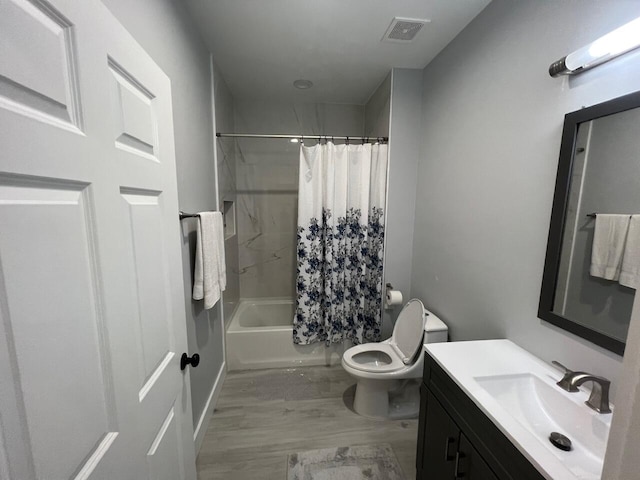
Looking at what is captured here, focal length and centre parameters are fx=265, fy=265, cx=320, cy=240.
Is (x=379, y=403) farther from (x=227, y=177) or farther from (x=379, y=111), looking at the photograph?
(x=379, y=111)

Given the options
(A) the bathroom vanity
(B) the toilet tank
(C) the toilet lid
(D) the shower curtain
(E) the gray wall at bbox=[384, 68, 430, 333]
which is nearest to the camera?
(A) the bathroom vanity

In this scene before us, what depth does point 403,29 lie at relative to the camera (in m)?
1.57

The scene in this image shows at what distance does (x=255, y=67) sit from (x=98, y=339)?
2.17 metres

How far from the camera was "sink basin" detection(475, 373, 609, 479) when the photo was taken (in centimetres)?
84

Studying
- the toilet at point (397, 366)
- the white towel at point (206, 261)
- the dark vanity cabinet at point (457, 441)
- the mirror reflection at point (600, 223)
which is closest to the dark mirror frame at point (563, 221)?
the mirror reflection at point (600, 223)

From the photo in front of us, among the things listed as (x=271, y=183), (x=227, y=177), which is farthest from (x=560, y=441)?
(x=271, y=183)

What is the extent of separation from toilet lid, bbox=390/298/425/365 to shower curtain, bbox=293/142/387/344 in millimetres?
295

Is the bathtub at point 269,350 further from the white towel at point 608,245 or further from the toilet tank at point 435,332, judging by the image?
the white towel at point 608,245

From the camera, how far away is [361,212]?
2258 mm

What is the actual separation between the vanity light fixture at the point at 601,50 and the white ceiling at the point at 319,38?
0.72 meters

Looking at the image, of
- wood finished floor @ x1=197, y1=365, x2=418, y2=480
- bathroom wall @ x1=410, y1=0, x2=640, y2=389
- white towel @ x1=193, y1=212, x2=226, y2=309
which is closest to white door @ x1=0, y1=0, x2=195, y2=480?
white towel @ x1=193, y1=212, x2=226, y2=309

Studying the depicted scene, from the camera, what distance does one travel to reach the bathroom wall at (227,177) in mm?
2154

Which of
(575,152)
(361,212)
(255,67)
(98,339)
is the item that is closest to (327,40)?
(255,67)

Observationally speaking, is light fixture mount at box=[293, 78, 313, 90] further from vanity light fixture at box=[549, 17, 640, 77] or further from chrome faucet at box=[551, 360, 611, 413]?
chrome faucet at box=[551, 360, 611, 413]
